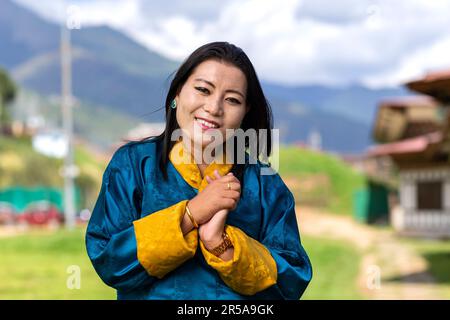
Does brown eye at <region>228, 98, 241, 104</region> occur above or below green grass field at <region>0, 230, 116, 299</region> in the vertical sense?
above

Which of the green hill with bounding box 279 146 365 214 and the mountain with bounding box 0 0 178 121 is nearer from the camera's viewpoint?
the green hill with bounding box 279 146 365 214

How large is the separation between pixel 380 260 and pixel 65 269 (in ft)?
19.1

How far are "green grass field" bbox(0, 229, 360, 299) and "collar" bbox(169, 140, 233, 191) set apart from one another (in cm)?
503

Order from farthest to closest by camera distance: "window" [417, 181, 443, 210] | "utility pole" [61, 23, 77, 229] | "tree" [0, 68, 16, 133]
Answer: "tree" [0, 68, 16, 133]
"utility pole" [61, 23, 77, 229]
"window" [417, 181, 443, 210]

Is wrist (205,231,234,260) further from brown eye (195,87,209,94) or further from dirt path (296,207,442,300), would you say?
dirt path (296,207,442,300)

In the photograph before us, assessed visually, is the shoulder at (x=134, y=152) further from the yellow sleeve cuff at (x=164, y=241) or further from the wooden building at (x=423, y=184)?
the wooden building at (x=423, y=184)

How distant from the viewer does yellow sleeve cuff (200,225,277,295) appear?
5.12ft

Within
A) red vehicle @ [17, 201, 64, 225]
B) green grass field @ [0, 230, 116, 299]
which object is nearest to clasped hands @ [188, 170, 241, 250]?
green grass field @ [0, 230, 116, 299]

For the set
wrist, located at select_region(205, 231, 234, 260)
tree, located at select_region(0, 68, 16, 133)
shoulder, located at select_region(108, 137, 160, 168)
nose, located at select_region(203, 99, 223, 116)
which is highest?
tree, located at select_region(0, 68, 16, 133)

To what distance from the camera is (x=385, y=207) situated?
23.2 meters

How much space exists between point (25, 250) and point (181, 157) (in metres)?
12.6
